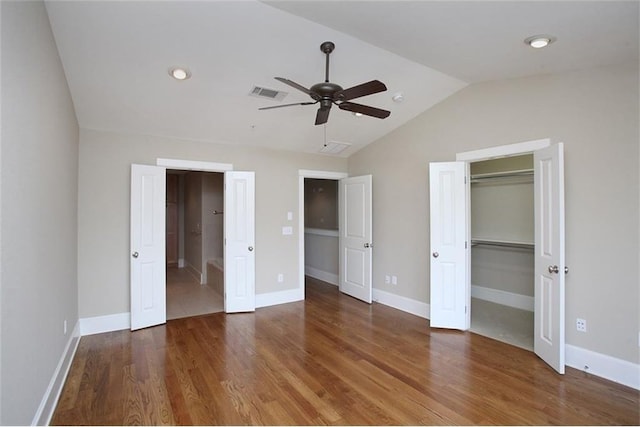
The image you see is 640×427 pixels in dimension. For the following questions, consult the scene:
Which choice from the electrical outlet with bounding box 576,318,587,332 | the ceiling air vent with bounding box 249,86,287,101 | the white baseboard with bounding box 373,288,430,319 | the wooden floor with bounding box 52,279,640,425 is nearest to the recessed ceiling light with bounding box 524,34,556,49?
the ceiling air vent with bounding box 249,86,287,101

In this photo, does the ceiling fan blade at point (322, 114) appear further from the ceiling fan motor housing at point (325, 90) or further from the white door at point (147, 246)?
the white door at point (147, 246)

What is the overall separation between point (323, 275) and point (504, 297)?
342cm

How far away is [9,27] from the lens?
60.9 inches

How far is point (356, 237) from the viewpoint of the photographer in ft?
17.6

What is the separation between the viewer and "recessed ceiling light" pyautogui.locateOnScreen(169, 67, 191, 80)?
301cm

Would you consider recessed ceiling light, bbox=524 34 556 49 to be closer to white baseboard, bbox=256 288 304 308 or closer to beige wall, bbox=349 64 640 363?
beige wall, bbox=349 64 640 363

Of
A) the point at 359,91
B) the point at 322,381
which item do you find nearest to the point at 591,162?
the point at 359,91

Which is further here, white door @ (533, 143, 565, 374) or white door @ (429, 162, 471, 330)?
white door @ (429, 162, 471, 330)

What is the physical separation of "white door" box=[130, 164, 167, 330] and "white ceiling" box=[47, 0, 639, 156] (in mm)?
703

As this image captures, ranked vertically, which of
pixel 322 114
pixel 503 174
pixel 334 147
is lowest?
pixel 503 174

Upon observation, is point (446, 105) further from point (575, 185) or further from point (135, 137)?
point (135, 137)

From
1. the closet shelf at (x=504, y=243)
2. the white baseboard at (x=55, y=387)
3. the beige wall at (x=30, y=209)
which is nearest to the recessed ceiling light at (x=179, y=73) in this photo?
the beige wall at (x=30, y=209)

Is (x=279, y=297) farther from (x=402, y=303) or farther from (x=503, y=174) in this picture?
(x=503, y=174)

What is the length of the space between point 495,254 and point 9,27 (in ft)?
19.7
